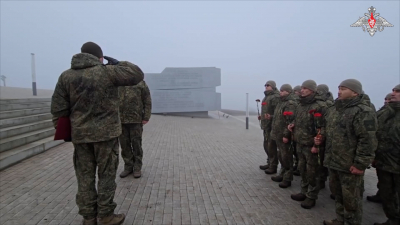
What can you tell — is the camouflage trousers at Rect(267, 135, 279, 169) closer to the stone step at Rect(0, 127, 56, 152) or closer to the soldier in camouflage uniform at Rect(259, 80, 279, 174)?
the soldier in camouflage uniform at Rect(259, 80, 279, 174)

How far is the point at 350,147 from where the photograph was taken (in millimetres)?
2764

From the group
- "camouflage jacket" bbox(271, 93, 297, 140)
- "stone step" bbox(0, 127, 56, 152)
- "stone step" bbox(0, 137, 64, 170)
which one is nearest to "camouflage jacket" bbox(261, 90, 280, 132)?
"camouflage jacket" bbox(271, 93, 297, 140)

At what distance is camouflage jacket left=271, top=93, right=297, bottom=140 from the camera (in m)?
4.18

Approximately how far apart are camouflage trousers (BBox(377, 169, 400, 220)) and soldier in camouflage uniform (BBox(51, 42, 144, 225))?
3.32 metres

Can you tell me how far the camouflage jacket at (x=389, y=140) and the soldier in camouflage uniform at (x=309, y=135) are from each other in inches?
27.9

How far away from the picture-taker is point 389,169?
2934 mm

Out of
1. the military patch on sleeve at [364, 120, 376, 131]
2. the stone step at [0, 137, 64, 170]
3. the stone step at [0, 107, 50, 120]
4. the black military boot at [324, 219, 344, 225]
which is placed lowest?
the black military boot at [324, 219, 344, 225]

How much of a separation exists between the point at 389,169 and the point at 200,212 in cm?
246

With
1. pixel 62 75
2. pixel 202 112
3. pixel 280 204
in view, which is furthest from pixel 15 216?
pixel 202 112

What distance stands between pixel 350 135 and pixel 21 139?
272 inches

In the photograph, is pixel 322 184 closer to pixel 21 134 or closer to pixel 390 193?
pixel 390 193

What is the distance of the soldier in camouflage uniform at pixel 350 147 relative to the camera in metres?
2.63

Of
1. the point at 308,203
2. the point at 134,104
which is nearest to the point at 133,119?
the point at 134,104

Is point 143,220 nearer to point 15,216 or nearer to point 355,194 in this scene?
point 15,216
